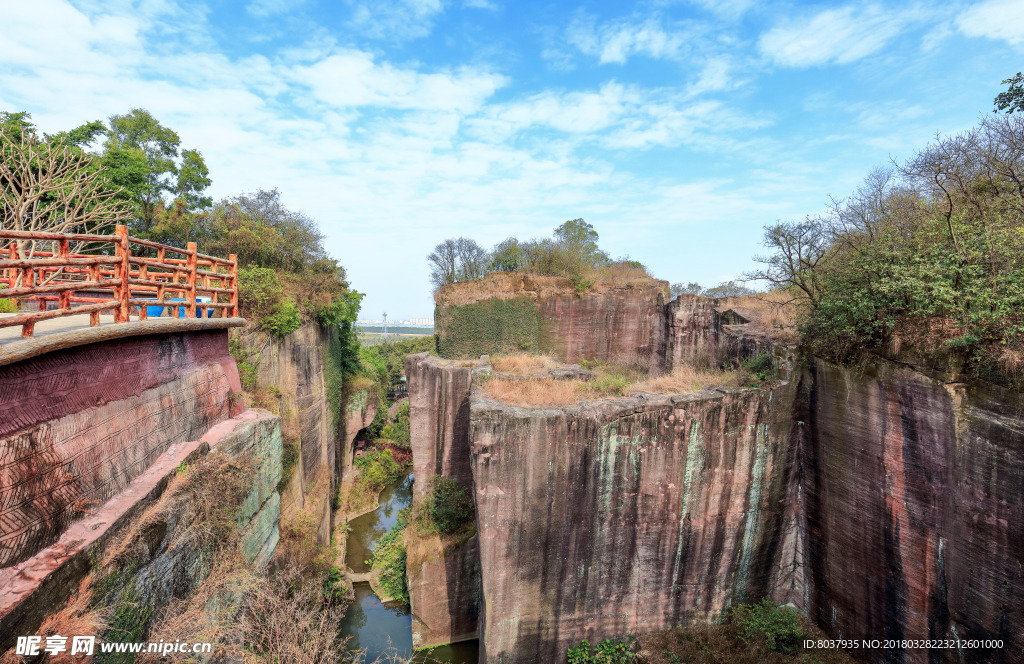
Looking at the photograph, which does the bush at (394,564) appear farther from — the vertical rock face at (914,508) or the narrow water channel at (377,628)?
the vertical rock face at (914,508)

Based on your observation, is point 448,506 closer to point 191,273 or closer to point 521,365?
point 521,365

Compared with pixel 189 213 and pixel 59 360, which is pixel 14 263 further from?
pixel 189 213

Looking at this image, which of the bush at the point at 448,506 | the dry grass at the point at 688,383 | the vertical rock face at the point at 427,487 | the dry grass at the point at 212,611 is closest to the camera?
the dry grass at the point at 212,611

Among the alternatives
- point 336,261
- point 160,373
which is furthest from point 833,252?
point 336,261

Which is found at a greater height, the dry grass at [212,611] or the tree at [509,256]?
the tree at [509,256]

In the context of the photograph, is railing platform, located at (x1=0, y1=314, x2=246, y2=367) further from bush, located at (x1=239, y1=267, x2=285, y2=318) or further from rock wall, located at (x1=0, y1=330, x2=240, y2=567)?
bush, located at (x1=239, y1=267, x2=285, y2=318)

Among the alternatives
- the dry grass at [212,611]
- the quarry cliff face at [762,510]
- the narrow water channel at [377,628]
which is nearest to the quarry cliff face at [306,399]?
the narrow water channel at [377,628]
